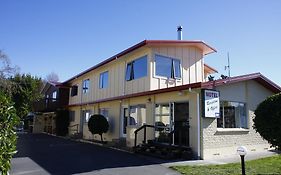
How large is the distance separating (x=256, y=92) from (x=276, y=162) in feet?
18.9

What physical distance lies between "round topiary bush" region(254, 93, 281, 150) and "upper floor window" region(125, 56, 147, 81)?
8.41 meters

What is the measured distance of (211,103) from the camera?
13.1 m

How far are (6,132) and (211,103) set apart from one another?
9853 millimetres

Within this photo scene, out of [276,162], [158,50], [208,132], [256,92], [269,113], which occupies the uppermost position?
[158,50]

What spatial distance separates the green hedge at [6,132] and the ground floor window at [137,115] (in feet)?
38.6

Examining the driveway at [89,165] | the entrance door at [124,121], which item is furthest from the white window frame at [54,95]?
the driveway at [89,165]

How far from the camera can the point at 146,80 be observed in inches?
657

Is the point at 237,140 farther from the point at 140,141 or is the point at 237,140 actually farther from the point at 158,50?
the point at 158,50

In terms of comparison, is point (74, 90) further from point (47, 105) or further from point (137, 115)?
point (137, 115)

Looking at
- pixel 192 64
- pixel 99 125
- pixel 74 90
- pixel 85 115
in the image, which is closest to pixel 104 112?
pixel 99 125

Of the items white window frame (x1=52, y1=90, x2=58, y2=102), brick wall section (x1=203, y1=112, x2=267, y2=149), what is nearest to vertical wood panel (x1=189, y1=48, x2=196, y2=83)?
brick wall section (x1=203, y1=112, x2=267, y2=149)

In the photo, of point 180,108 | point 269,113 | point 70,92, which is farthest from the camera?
point 70,92

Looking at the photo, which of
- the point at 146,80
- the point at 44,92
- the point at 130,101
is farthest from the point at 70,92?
the point at 146,80

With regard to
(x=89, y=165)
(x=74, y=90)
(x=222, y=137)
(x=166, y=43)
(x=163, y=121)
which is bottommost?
(x=89, y=165)
